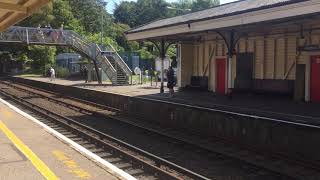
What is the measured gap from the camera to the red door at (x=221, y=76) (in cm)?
2817

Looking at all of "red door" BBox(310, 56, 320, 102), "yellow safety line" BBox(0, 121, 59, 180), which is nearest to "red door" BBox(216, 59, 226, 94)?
"red door" BBox(310, 56, 320, 102)

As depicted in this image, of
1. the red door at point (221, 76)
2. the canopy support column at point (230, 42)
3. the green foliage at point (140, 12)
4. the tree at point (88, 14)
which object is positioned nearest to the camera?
the canopy support column at point (230, 42)

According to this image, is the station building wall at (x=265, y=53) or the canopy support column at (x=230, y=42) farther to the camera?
the canopy support column at (x=230, y=42)

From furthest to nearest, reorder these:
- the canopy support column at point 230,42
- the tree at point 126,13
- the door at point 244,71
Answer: the tree at point 126,13
the door at point 244,71
the canopy support column at point 230,42

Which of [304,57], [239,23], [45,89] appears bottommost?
[45,89]

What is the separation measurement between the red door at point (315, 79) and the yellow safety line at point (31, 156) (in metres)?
13.0

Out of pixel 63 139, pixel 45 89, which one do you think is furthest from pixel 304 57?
pixel 45 89

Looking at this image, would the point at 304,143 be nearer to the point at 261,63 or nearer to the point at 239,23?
the point at 239,23

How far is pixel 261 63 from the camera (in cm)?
2516

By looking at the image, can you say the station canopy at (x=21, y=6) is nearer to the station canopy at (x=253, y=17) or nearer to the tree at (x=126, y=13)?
the station canopy at (x=253, y=17)

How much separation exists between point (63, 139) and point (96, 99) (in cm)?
1633

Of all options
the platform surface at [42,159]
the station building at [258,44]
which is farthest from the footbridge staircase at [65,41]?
the platform surface at [42,159]

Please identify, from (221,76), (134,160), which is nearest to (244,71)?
(221,76)

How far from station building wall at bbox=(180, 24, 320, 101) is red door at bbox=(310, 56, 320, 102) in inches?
7.1
